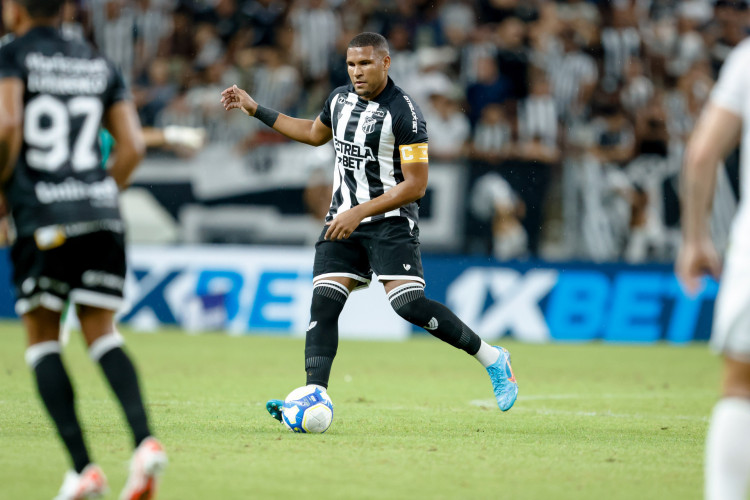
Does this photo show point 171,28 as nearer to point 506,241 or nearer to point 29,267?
point 506,241

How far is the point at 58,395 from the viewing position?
15.2 feet

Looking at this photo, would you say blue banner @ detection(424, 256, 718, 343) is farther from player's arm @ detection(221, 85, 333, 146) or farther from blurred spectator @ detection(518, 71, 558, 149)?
player's arm @ detection(221, 85, 333, 146)

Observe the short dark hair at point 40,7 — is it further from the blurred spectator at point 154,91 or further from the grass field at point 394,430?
the blurred spectator at point 154,91

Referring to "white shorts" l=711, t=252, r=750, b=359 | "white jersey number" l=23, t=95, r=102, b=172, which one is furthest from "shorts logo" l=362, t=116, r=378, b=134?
"white shorts" l=711, t=252, r=750, b=359

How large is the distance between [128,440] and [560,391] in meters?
4.57

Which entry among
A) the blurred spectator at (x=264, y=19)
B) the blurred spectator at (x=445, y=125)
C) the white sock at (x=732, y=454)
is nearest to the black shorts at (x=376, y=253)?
the white sock at (x=732, y=454)

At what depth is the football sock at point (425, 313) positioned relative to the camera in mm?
7148

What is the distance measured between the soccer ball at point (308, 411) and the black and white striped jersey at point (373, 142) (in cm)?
124

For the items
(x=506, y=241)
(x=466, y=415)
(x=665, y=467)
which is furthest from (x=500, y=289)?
(x=665, y=467)

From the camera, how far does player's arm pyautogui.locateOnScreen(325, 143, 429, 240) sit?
6.91 metres

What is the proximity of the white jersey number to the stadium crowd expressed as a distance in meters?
10.3

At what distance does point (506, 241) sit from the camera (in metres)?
14.7

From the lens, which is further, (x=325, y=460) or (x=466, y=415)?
(x=466, y=415)

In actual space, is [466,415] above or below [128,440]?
below
